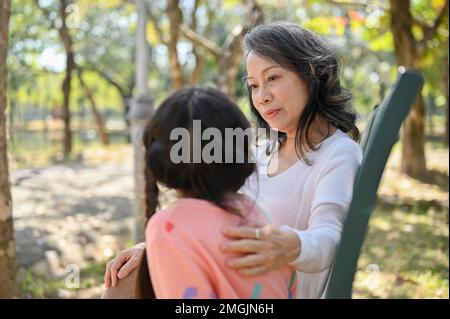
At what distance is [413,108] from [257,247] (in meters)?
7.96

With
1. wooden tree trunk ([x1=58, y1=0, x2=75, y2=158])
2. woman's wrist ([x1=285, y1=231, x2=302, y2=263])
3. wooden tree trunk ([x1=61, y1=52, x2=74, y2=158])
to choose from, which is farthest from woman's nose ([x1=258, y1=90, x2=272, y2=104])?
wooden tree trunk ([x1=61, y1=52, x2=74, y2=158])

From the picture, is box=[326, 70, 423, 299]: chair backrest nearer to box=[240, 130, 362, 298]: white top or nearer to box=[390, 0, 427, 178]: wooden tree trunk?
box=[240, 130, 362, 298]: white top

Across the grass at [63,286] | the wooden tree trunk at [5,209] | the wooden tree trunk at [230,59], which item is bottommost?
the grass at [63,286]

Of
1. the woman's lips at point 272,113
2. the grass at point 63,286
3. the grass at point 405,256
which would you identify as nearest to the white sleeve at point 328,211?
the woman's lips at point 272,113

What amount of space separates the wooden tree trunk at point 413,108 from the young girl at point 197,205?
7183 mm

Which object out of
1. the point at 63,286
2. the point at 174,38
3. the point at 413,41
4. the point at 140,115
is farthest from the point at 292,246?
the point at 413,41

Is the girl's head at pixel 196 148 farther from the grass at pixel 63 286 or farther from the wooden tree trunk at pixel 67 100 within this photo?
the wooden tree trunk at pixel 67 100

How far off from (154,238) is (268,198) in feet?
2.18

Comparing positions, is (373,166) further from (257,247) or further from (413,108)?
(413,108)

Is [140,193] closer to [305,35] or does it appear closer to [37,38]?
[305,35]

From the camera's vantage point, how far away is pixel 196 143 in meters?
1.34

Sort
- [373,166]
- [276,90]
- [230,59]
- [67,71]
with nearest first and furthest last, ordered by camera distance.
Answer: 1. [373,166]
2. [276,90]
3. [230,59]
4. [67,71]

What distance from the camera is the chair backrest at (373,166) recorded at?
4.42 feet

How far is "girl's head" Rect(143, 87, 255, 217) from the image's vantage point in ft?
4.44
